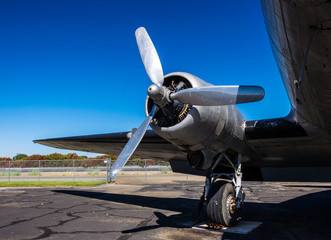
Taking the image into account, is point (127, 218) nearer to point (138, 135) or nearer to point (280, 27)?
point (138, 135)

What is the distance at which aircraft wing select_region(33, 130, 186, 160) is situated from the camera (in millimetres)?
7654

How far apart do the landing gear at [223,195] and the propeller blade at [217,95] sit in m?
2.02

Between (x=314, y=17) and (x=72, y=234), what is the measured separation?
5.52 metres

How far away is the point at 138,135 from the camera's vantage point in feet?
18.5

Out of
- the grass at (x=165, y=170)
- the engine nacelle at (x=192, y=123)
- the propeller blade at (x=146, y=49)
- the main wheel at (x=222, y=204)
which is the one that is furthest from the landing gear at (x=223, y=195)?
the grass at (x=165, y=170)

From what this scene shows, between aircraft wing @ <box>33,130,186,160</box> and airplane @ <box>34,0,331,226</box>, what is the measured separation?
67 millimetres

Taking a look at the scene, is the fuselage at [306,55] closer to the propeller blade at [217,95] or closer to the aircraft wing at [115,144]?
the propeller blade at [217,95]

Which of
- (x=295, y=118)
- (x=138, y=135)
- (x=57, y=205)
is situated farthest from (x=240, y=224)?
(x=57, y=205)

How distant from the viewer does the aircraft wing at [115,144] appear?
7654 mm

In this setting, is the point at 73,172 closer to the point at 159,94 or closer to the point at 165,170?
the point at 165,170

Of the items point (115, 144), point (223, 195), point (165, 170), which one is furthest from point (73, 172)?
point (223, 195)

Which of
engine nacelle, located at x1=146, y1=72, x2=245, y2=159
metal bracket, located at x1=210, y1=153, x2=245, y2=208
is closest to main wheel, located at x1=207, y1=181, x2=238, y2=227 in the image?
metal bracket, located at x1=210, y1=153, x2=245, y2=208

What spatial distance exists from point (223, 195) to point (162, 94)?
103 inches

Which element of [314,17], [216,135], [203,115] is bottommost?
[216,135]
